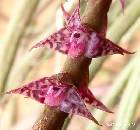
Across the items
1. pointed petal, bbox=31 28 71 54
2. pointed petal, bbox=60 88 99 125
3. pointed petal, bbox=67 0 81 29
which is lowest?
pointed petal, bbox=60 88 99 125

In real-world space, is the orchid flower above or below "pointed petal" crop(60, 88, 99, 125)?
above

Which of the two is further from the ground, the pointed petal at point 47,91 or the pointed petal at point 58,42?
the pointed petal at point 58,42

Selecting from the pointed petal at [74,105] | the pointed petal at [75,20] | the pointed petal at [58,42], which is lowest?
the pointed petal at [74,105]

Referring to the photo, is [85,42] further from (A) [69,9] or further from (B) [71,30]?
(A) [69,9]

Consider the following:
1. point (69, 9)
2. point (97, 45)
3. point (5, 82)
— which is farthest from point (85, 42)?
point (5, 82)
